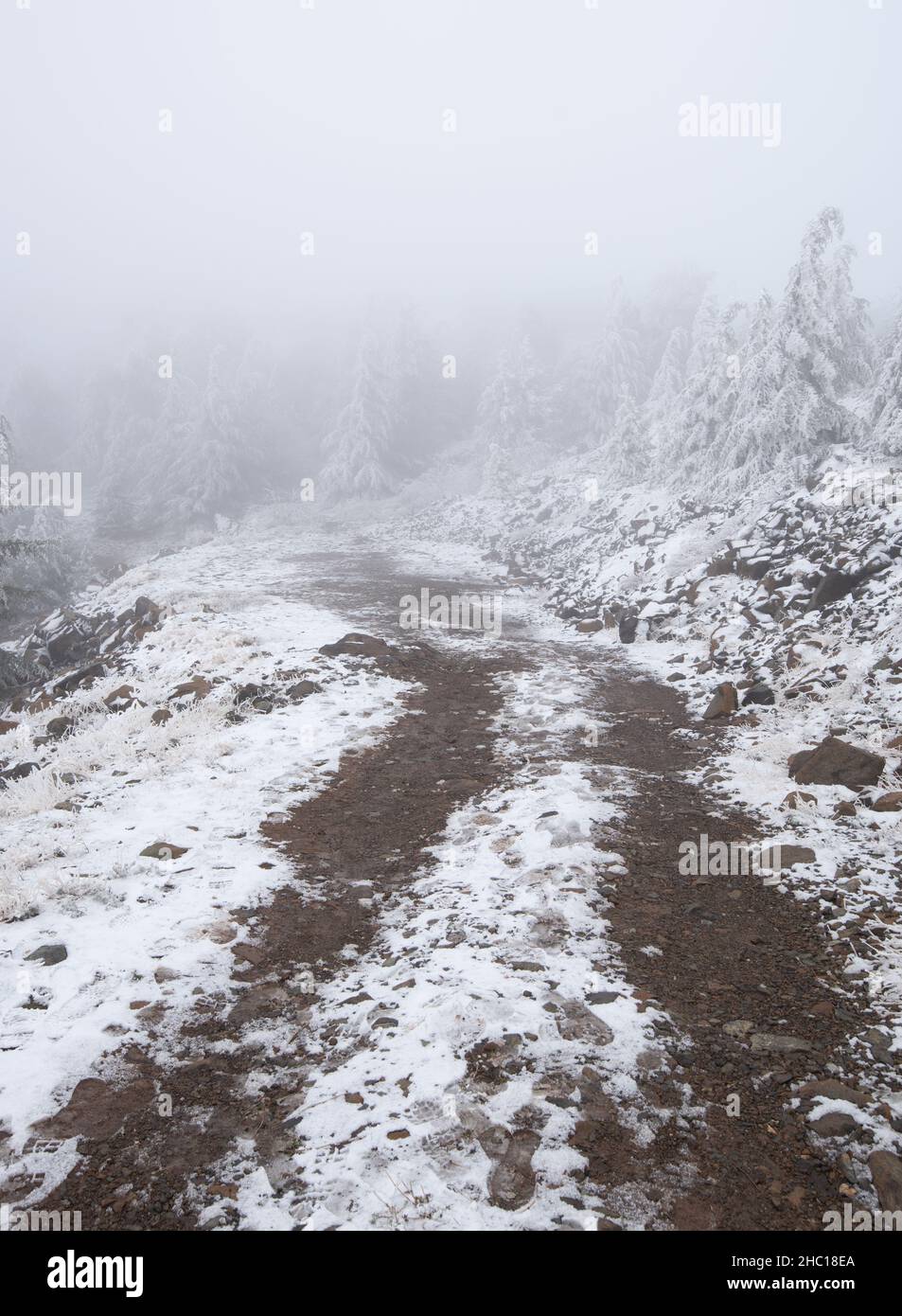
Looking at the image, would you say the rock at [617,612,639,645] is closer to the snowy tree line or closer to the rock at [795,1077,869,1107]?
the snowy tree line

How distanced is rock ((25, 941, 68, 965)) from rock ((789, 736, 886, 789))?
784 centimetres

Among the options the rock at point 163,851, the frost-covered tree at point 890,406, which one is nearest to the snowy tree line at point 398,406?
the frost-covered tree at point 890,406

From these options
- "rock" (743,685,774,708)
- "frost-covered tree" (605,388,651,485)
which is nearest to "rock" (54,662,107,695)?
"rock" (743,685,774,708)

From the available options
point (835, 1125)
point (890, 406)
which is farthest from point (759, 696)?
point (890, 406)

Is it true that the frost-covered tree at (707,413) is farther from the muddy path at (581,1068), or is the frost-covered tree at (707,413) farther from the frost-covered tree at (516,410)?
the frost-covered tree at (516,410)

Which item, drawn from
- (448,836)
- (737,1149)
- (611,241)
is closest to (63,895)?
(448,836)

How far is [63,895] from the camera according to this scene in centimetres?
604

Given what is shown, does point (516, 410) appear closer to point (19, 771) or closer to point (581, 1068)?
point (19, 771)

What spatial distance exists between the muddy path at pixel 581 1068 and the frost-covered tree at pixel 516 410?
36.3m

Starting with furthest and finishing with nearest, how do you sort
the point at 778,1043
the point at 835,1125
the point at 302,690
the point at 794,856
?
1. the point at 302,690
2. the point at 794,856
3. the point at 778,1043
4. the point at 835,1125

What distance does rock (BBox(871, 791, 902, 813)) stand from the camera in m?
6.98

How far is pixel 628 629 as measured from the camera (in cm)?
1630

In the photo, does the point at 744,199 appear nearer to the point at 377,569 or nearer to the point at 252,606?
the point at 377,569

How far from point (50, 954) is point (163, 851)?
66.5 inches
